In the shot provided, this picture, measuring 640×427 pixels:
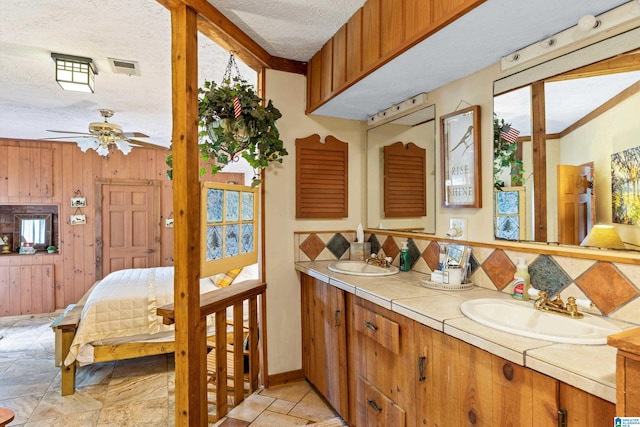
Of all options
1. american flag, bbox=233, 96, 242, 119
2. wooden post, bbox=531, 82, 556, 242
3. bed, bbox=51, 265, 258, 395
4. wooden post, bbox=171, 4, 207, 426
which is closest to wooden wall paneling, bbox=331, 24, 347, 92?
american flag, bbox=233, 96, 242, 119

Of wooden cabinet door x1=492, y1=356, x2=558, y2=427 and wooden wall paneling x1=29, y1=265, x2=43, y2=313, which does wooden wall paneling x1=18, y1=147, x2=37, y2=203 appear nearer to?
wooden wall paneling x1=29, y1=265, x2=43, y2=313

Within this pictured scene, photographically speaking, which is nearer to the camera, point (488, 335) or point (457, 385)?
point (488, 335)

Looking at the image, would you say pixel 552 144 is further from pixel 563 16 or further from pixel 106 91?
pixel 106 91

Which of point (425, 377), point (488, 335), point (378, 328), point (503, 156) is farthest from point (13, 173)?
point (488, 335)

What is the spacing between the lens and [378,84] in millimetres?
2018

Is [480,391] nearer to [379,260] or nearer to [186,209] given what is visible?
[379,260]

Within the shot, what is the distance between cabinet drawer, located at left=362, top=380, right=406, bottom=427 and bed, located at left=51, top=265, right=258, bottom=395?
1730 mm

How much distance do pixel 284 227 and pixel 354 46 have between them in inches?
50.3

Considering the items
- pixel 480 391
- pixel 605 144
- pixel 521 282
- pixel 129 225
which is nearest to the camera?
pixel 480 391

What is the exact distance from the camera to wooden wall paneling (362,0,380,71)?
171cm

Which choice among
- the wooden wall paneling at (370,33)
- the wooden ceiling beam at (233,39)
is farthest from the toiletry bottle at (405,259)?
the wooden ceiling beam at (233,39)

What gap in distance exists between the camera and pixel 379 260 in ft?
7.77

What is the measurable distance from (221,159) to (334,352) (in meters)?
1.35

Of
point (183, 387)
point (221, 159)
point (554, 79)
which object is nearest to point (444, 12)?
point (554, 79)
